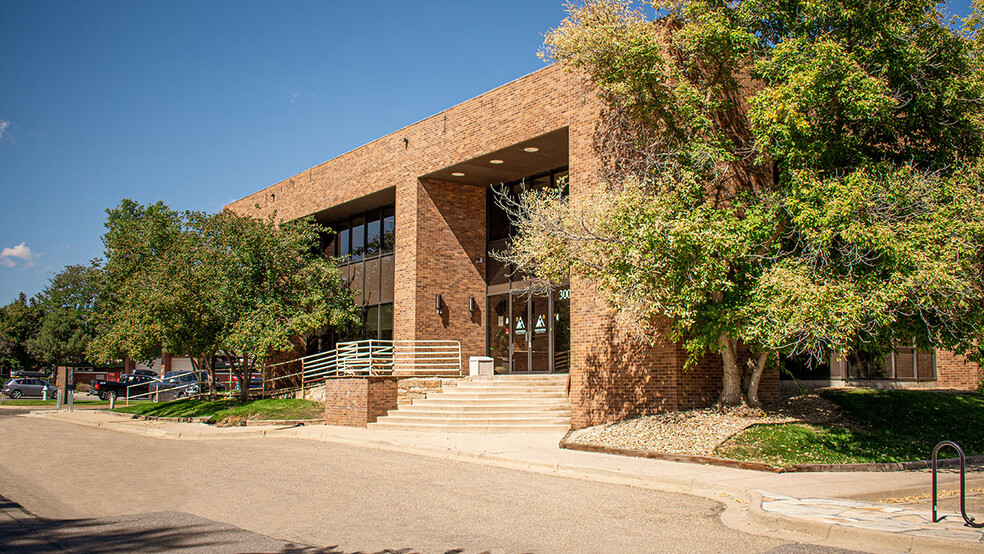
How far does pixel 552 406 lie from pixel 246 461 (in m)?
7.84

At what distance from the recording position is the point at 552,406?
18266 millimetres

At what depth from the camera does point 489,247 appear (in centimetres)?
2384

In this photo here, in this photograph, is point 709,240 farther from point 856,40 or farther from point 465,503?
point 465,503

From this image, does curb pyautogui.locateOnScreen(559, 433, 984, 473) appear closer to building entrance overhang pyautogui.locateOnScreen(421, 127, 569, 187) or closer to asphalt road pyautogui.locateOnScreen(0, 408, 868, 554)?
asphalt road pyautogui.locateOnScreen(0, 408, 868, 554)

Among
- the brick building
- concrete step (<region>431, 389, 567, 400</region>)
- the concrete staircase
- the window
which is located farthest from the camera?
the window

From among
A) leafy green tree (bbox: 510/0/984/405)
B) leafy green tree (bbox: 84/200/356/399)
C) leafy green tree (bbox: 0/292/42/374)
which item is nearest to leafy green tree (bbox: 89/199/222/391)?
leafy green tree (bbox: 84/200/356/399)

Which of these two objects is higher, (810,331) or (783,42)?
(783,42)

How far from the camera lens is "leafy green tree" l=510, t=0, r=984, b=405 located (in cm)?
1095

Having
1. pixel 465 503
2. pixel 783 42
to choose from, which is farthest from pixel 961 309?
pixel 465 503

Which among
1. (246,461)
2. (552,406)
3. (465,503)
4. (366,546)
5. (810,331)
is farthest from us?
(552,406)

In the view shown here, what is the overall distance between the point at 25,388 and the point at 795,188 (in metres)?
46.3

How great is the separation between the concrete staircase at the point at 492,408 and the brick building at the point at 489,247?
4.30 ft

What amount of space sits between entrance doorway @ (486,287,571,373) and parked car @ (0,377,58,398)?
3246 centimetres

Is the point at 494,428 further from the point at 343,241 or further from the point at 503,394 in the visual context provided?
the point at 343,241
